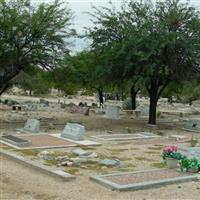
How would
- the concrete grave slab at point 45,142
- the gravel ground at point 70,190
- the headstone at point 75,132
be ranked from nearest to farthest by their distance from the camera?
the gravel ground at point 70,190, the concrete grave slab at point 45,142, the headstone at point 75,132

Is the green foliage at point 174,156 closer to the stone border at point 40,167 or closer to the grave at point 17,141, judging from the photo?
the stone border at point 40,167

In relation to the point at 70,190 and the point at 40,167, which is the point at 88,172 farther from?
the point at 70,190

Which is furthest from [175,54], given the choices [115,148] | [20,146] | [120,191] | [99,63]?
[120,191]

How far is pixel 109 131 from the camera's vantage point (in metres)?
25.2

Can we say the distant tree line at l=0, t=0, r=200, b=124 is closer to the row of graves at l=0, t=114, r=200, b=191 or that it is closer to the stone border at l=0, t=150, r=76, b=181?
the row of graves at l=0, t=114, r=200, b=191

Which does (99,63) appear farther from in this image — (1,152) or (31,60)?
(1,152)

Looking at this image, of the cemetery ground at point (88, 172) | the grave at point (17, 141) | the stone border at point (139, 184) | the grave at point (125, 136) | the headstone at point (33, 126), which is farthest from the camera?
the headstone at point (33, 126)

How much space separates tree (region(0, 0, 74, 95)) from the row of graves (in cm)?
477

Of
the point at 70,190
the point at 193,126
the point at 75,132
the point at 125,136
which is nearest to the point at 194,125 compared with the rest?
the point at 193,126

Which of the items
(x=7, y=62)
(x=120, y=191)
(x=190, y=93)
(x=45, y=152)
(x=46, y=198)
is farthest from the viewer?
(x=190, y=93)

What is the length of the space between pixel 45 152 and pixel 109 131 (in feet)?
29.9

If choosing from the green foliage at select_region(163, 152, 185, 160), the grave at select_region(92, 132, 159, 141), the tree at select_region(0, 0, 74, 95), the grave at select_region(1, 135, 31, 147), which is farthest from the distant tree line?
the green foliage at select_region(163, 152, 185, 160)

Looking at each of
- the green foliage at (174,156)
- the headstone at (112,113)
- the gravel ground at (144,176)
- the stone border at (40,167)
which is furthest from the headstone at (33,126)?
the headstone at (112,113)

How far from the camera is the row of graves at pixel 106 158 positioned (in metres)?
12.6
